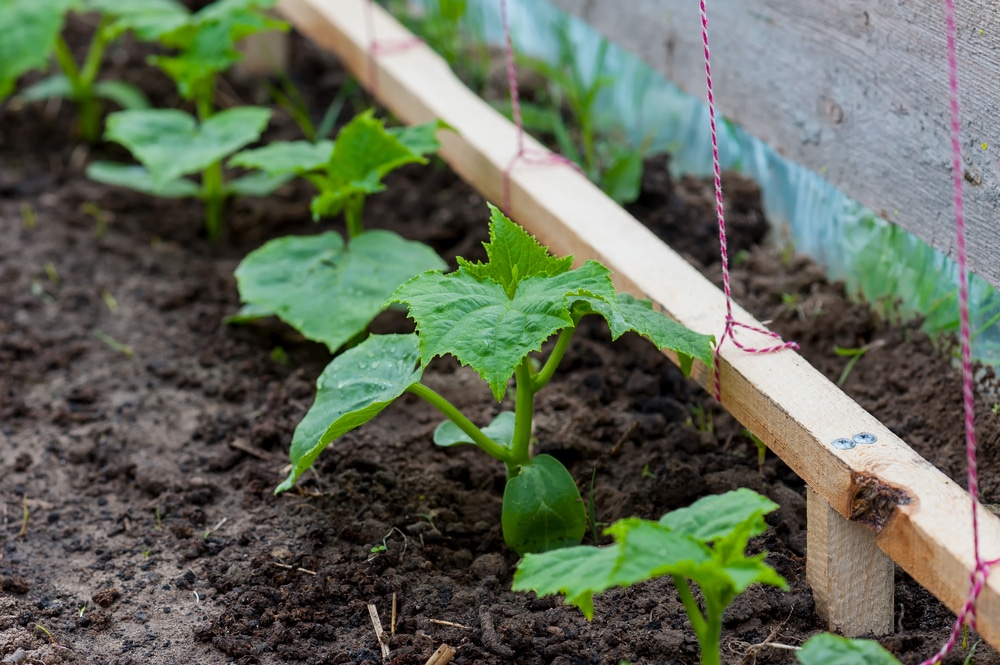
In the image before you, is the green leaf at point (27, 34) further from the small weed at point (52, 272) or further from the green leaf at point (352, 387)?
the green leaf at point (352, 387)

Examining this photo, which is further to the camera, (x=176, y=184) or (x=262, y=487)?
(x=176, y=184)

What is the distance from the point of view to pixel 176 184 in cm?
310

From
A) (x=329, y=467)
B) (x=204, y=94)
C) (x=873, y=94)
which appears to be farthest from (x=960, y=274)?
(x=204, y=94)

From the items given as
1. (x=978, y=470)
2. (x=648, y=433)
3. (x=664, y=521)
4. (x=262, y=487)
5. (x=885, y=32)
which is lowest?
(x=262, y=487)

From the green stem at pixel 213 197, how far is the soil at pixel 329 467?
0.08m

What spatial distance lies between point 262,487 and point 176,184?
1.28 m

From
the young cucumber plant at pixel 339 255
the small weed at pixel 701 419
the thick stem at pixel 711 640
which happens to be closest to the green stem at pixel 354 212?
the young cucumber plant at pixel 339 255

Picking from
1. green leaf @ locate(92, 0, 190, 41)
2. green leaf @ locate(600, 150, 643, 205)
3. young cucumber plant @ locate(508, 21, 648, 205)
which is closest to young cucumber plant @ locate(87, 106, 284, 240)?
green leaf @ locate(92, 0, 190, 41)

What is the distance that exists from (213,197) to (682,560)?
84.3 inches

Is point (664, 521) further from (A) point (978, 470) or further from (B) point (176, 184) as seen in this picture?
(B) point (176, 184)

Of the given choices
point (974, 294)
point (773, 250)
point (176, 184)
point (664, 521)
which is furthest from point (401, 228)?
point (664, 521)

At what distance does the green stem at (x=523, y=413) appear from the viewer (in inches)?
70.7

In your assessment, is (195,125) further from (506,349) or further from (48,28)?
(506,349)

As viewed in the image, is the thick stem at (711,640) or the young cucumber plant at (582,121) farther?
the young cucumber plant at (582,121)
